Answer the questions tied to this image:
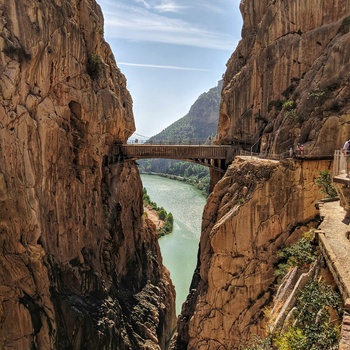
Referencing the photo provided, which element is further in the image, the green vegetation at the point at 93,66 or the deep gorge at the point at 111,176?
the green vegetation at the point at 93,66

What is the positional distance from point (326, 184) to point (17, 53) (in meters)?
13.6

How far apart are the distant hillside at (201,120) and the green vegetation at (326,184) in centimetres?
12256

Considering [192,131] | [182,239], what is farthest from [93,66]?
[192,131]

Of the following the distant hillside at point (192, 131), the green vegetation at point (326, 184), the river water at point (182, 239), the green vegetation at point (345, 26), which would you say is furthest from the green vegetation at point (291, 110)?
the distant hillside at point (192, 131)

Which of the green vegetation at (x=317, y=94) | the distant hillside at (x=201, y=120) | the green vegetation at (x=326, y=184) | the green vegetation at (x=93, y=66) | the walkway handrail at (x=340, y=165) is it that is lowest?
the green vegetation at (x=326, y=184)

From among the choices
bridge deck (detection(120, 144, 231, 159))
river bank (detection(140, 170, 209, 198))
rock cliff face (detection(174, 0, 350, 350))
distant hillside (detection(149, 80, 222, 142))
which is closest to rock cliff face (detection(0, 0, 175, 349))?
bridge deck (detection(120, 144, 231, 159))

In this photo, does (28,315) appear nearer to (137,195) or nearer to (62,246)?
(62,246)

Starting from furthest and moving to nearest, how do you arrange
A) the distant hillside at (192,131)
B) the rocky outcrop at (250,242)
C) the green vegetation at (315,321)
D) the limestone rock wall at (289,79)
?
1. the distant hillside at (192,131)
2. the limestone rock wall at (289,79)
3. the rocky outcrop at (250,242)
4. the green vegetation at (315,321)

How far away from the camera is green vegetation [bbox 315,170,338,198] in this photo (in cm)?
1016

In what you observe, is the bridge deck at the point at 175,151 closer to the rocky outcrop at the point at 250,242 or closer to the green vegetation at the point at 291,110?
the green vegetation at the point at 291,110

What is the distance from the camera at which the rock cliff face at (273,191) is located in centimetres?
1164

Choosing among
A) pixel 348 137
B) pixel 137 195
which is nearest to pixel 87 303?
pixel 137 195

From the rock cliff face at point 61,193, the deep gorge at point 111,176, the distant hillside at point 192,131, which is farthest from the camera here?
the distant hillside at point 192,131

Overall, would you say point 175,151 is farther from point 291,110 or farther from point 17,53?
point 17,53
